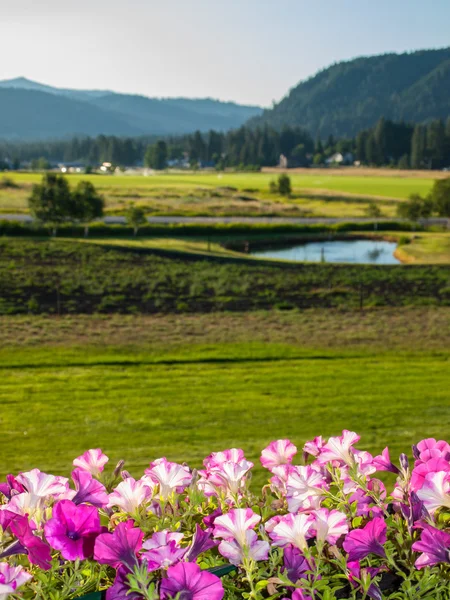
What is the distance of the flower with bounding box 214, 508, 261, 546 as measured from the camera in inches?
69.3

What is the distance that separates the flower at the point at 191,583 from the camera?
1.54 metres

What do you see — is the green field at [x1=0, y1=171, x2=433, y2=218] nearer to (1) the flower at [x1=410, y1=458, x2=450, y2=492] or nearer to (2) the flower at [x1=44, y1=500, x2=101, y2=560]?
(1) the flower at [x1=410, y1=458, x2=450, y2=492]

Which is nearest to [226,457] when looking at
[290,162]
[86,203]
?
[86,203]

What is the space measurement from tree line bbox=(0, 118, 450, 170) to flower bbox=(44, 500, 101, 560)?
128m

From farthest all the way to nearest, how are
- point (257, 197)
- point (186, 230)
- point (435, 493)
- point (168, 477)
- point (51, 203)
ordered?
1. point (257, 197)
2. point (186, 230)
3. point (51, 203)
4. point (168, 477)
5. point (435, 493)

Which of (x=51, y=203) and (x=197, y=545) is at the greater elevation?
(x=197, y=545)

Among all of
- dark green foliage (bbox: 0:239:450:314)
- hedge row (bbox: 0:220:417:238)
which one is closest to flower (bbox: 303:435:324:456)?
dark green foliage (bbox: 0:239:450:314)

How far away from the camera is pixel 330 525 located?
6.08ft

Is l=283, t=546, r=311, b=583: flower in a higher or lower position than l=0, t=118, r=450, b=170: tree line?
lower

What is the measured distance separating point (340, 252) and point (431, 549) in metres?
45.4

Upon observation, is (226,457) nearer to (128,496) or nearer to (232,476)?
(232,476)

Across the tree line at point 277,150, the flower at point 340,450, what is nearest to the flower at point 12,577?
the flower at point 340,450

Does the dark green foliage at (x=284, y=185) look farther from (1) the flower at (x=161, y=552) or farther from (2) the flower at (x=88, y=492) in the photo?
(1) the flower at (x=161, y=552)

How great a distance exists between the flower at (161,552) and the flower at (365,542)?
401 millimetres
